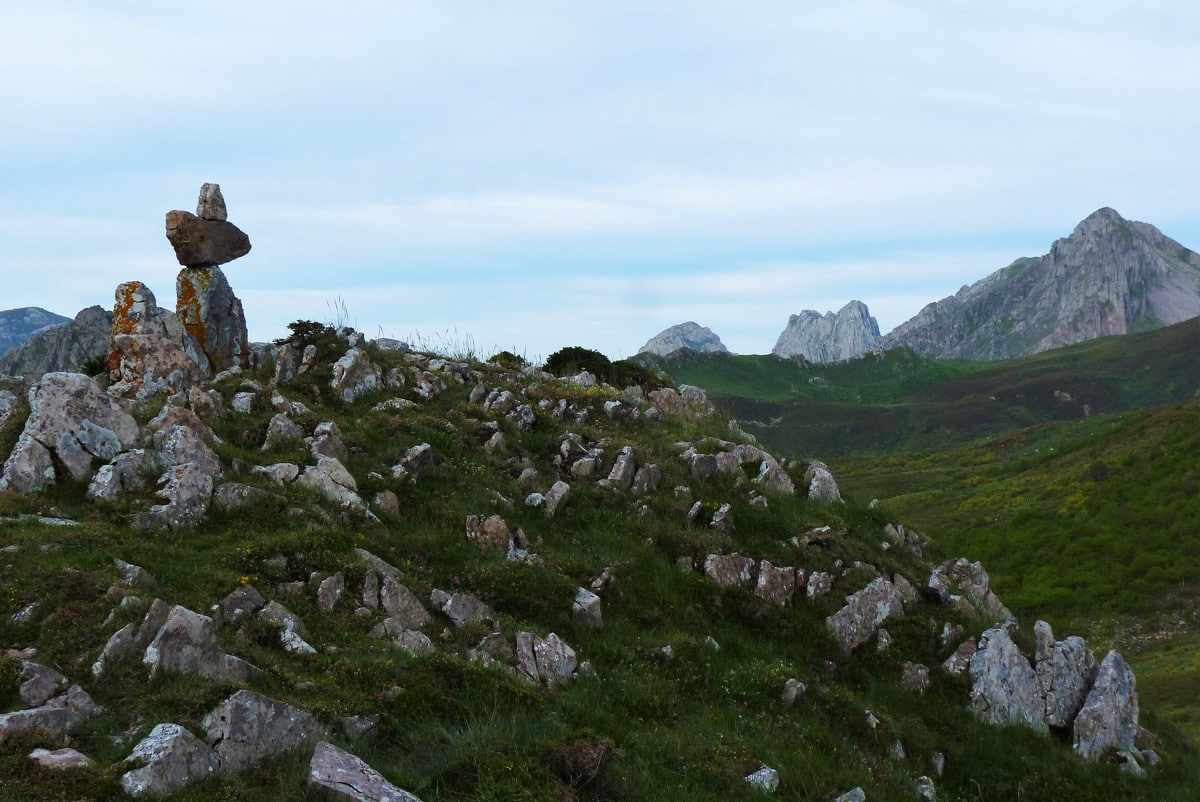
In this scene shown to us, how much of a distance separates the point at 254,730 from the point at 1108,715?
15.5 meters

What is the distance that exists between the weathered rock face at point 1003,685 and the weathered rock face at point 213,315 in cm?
2007

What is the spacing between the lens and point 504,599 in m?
14.8

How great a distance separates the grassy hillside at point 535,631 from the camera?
32.8ft

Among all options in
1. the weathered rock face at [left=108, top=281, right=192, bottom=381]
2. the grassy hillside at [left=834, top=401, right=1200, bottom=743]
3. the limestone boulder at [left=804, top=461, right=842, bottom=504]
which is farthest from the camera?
the grassy hillside at [left=834, top=401, right=1200, bottom=743]

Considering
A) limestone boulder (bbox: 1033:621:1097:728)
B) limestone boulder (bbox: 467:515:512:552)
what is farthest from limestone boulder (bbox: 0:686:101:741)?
limestone boulder (bbox: 1033:621:1097:728)

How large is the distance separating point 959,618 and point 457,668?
11.6 m

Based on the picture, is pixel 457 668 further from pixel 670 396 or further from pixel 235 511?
pixel 670 396

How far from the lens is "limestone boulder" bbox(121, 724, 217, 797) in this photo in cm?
834

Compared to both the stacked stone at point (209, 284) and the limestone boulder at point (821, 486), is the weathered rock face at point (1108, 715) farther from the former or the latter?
the stacked stone at point (209, 284)

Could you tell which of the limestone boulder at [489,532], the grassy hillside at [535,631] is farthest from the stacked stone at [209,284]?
the limestone boulder at [489,532]

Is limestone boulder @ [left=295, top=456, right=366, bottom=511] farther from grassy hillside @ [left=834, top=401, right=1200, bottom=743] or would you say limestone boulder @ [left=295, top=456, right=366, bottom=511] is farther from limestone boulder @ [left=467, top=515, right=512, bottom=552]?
grassy hillside @ [left=834, top=401, right=1200, bottom=743]

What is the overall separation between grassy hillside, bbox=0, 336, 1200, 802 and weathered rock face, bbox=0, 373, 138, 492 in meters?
0.55

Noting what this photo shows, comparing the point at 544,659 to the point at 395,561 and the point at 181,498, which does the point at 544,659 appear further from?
the point at 181,498

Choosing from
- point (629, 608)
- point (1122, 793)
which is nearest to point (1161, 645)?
point (1122, 793)
